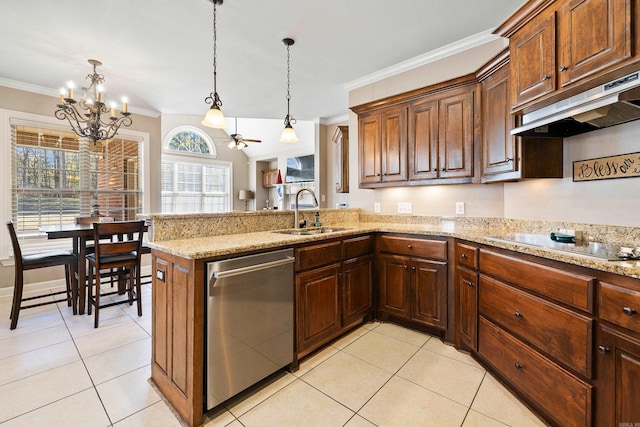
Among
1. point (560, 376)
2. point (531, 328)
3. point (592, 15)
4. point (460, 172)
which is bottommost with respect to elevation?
point (560, 376)

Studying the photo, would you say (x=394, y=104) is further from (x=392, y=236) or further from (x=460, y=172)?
(x=392, y=236)

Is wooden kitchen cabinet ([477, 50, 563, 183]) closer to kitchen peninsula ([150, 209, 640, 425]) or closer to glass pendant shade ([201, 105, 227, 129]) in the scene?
kitchen peninsula ([150, 209, 640, 425])

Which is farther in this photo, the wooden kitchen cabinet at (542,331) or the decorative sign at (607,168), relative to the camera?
the decorative sign at (607,168)

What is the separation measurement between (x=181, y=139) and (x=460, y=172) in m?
8.03

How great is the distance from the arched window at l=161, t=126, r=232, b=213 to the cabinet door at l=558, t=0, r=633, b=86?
8517 millimetres

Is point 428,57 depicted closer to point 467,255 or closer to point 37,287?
point 467,255

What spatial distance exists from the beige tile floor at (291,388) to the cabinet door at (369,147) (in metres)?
1.77

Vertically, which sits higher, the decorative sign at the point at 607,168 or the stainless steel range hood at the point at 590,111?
the stainless steel range hood at the point at 590,111

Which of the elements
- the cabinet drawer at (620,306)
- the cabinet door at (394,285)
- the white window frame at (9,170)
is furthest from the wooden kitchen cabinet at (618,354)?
the white window frame at (9,170)

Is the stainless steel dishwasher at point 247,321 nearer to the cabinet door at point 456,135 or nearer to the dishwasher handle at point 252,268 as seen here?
the dishwasher handle at point 252,268

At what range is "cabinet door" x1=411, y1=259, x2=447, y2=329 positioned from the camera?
2.42m

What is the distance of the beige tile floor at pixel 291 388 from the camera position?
158 cm

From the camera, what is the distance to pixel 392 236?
107 inches

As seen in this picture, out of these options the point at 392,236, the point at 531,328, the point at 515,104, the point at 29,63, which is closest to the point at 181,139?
the point at 29,63
